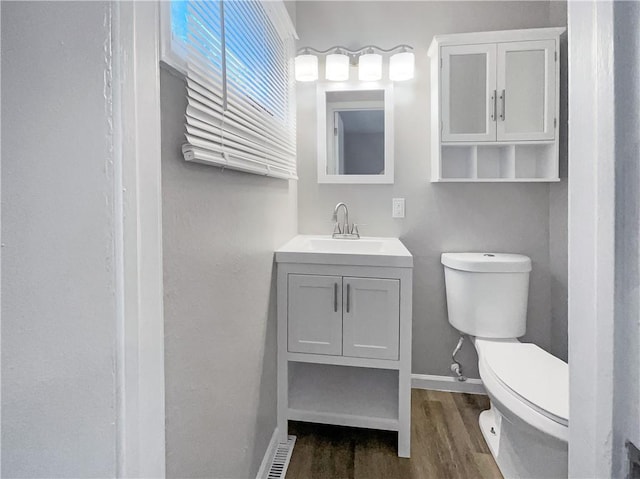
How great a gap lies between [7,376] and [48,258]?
0.62 feet

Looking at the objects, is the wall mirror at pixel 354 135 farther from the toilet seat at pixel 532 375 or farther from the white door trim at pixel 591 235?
the white door trim at pixel 591 235

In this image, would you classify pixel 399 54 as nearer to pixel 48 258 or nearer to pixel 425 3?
pixel 425 3

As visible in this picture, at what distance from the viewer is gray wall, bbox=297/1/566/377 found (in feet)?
6.88

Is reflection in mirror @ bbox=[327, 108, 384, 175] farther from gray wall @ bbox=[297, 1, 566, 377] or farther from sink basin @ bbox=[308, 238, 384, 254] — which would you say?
sink basin @ bbox=[308, 238, 384, 254]

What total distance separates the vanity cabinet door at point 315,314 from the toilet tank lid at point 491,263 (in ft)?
2.34

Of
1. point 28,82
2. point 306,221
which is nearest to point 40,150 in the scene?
point 28,82

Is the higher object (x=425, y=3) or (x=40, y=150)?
(x=425, y=3)

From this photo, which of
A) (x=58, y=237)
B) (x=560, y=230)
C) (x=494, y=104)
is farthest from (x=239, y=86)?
(x=560, y=230)

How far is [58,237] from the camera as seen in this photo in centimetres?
56

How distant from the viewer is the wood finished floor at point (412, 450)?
1528mm

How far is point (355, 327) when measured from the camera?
163 centimetres

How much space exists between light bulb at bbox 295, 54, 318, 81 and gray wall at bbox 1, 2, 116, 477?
5.50 ft

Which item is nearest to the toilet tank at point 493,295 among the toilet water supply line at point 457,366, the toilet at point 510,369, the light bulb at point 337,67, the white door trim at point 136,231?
the toilet at point 510,369

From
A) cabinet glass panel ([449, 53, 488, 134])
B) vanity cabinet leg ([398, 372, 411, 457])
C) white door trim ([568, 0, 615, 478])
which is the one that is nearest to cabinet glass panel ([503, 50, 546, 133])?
cabinet glass panel ([449, 53, 488, 134])
